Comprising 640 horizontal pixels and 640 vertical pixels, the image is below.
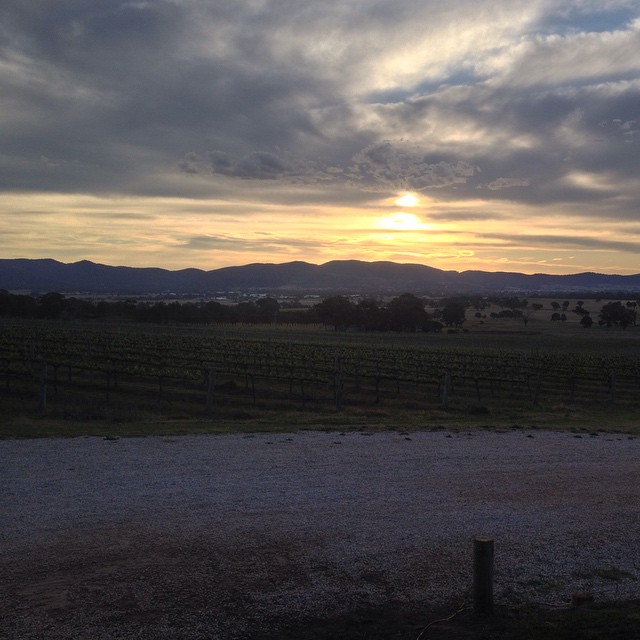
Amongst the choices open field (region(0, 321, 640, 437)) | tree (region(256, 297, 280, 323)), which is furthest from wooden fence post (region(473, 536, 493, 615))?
tree (region(256, 297, 280, 323))

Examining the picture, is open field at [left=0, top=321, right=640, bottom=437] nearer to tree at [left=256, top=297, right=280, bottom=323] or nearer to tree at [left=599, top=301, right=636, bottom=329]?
tree at [left=256, top=297, right=280, bottom=323]

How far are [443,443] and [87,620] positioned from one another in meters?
8.97

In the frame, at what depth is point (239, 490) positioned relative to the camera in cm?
887

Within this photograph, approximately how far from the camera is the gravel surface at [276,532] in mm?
5512

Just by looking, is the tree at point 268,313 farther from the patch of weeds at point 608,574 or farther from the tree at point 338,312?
the patch of weeds at point 608,574

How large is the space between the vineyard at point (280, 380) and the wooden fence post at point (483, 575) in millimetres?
14783

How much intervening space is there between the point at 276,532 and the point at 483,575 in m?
2.65

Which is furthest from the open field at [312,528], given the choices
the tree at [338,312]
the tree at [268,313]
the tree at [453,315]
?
the tree at [268,313]

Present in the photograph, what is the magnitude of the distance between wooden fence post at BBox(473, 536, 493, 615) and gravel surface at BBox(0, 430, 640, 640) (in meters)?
0.34

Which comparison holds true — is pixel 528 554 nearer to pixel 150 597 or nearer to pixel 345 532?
pixel 345 532

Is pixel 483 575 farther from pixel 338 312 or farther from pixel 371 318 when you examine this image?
pixel 338 312

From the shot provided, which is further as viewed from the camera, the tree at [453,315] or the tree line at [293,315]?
the tree at [453,315]

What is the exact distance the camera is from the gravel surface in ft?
18.1

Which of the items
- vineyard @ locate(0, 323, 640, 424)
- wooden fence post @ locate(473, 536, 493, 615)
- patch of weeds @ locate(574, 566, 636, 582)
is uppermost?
wooden fence post @ locate(473, 536, 493, 615)
